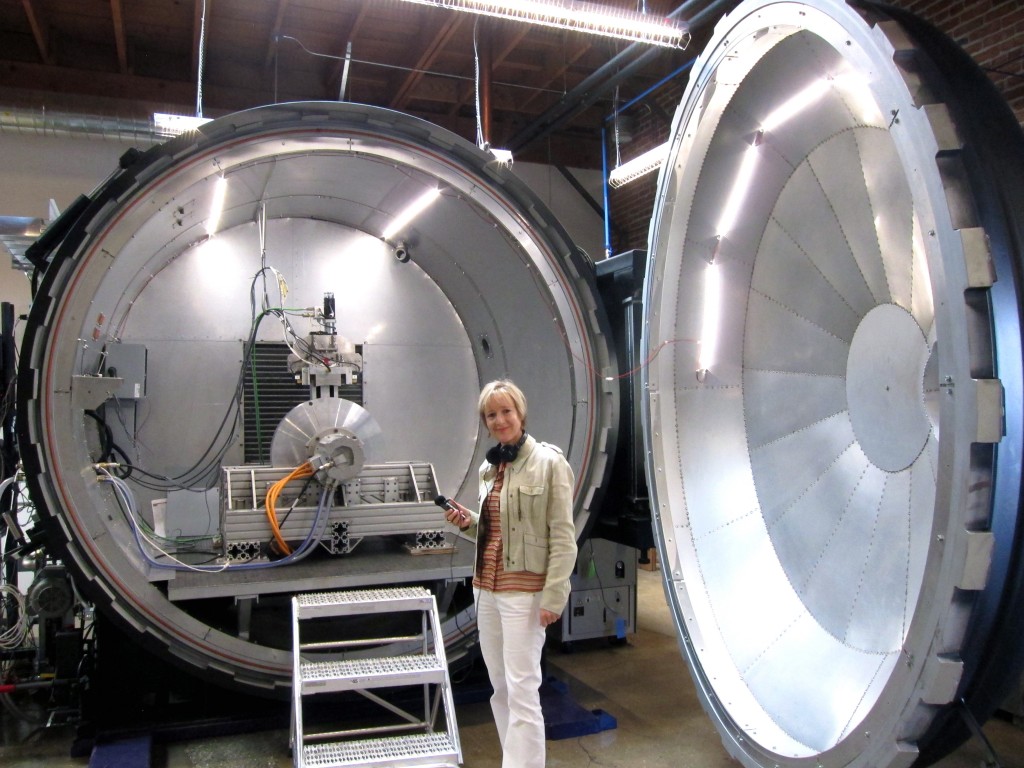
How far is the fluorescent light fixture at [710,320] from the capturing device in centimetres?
359

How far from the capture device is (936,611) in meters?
1.96

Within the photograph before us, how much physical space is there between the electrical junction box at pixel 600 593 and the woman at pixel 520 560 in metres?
2.11

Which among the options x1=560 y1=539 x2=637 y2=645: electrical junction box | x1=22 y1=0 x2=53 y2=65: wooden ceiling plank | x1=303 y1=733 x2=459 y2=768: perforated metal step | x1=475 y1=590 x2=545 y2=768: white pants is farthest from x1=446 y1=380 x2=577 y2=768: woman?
x1=22 y1=0 x2=53 y2=65: wooden ceiling plank

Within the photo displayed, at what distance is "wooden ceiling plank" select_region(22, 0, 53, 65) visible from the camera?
6.62 m

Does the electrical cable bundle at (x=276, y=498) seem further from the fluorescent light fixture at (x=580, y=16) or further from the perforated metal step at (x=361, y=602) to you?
the fluorescent light fixture at (x=580, y=16)

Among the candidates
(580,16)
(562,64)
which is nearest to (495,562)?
(580,16)

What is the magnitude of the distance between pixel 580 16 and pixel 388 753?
406cm

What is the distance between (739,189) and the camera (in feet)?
11.5

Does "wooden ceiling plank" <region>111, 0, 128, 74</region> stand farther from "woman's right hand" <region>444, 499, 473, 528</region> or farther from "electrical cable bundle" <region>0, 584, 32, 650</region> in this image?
"woman's right hand" <region>444, 499, 473, 528</region>

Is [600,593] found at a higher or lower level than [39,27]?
lower

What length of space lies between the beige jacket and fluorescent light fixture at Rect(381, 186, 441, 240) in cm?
243

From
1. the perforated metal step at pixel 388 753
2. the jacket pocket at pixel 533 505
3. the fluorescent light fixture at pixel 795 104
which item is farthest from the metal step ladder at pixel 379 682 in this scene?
the fluorescent light fixture at pixel 795 104

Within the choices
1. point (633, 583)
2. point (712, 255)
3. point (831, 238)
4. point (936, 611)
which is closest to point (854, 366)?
point (831, 238)

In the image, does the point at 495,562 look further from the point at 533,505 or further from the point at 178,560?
the point at 178,560
